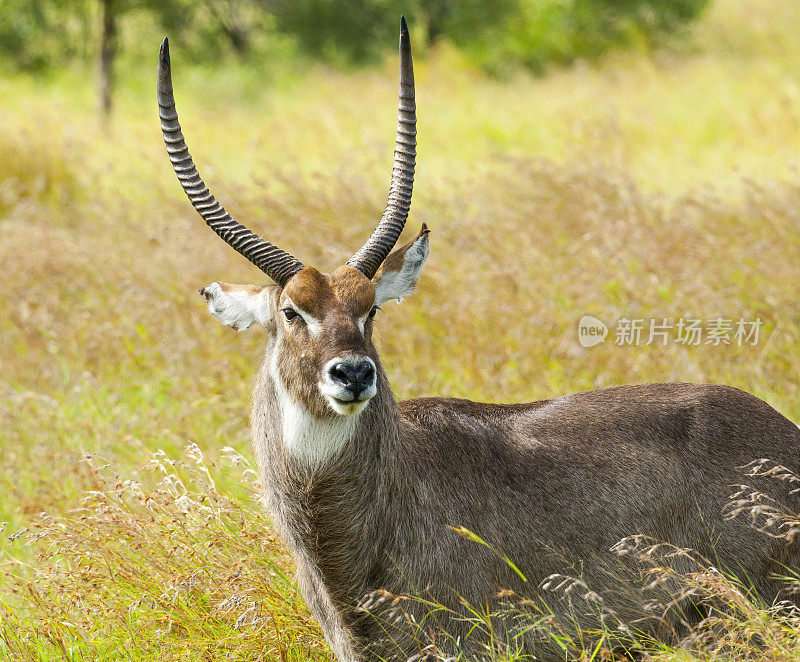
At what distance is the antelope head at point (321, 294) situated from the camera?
2994 mm

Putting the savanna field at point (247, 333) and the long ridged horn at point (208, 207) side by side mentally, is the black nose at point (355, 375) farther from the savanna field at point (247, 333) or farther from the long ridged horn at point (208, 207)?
the savanna field at point (247, 333)

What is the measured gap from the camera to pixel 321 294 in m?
3.16

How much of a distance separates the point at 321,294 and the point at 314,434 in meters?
0.46

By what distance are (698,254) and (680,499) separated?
319 centimetres

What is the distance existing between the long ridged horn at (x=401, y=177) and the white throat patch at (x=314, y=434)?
0.54 meters

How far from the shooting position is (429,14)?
81.2 feet

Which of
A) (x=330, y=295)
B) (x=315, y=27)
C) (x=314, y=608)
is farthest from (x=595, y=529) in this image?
(x=315, y=27)


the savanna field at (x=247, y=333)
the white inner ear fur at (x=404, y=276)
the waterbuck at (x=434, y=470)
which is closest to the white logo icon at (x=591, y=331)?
the savanna field at (x=247, y=333)

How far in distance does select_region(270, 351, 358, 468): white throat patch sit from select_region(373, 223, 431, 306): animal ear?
1.59 ft

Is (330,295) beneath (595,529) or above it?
above

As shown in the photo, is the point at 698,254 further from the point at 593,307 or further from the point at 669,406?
the point at 669,406

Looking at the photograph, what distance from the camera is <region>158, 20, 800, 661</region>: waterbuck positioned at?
128 inches

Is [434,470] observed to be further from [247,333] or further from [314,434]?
[247,333]

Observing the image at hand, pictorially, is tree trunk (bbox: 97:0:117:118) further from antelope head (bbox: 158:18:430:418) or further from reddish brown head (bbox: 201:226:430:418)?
reddish brown head (bbox: 201:226:430:418)
